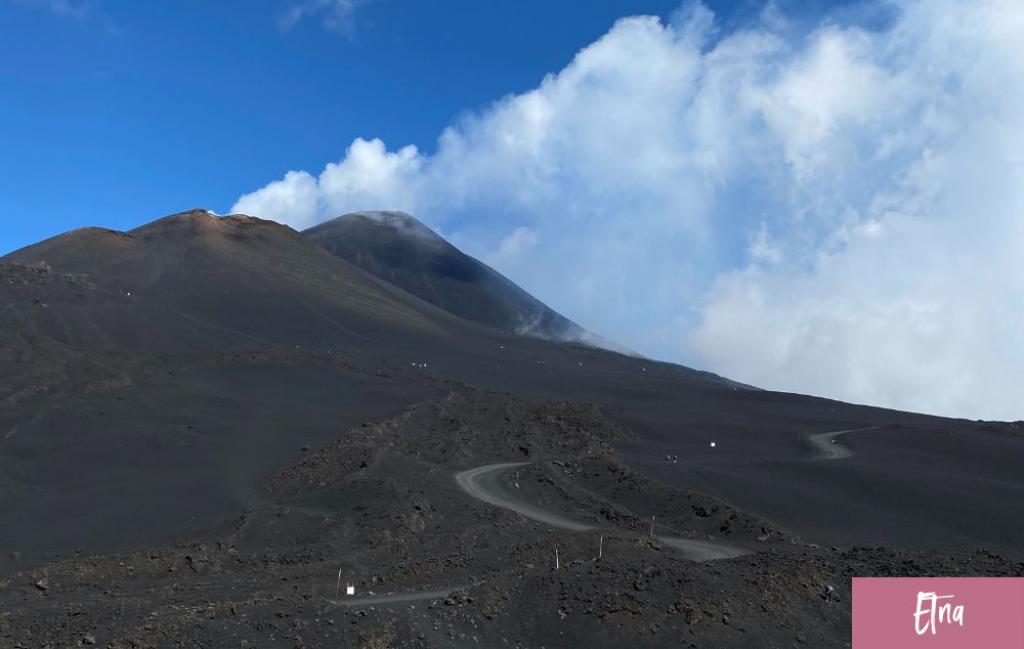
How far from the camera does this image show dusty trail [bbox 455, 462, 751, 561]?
2595 centimetres

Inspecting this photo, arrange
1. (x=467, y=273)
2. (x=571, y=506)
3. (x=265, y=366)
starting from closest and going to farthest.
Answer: (x=571, y=506)
(x=265, y=366)
(x=467, y=273)

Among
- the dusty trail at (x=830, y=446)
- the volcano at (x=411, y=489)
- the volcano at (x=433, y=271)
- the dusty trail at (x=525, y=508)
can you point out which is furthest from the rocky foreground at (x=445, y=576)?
the volcano at (x=433, y=271)

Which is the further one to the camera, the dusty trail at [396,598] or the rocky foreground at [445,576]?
the dusty trail at [396,598]

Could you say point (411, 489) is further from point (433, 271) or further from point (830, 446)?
point (433, 271)

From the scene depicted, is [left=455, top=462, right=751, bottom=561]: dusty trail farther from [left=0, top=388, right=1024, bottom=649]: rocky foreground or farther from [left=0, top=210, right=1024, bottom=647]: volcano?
[left=0, top=388, right=1024, bottom=649]: rocky foreground

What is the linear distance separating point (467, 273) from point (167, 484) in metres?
101

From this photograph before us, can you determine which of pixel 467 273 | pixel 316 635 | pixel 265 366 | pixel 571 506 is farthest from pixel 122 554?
pixel 467 273

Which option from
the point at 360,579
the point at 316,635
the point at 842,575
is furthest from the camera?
the point at 360,579

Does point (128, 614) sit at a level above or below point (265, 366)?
below

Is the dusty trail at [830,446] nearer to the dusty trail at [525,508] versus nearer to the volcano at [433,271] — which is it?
the dusty trail at [525,508]

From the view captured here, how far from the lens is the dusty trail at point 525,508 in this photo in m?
26.0

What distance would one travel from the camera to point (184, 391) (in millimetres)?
45719

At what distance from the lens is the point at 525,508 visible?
102ft

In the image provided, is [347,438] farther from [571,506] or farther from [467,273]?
[467,273]
